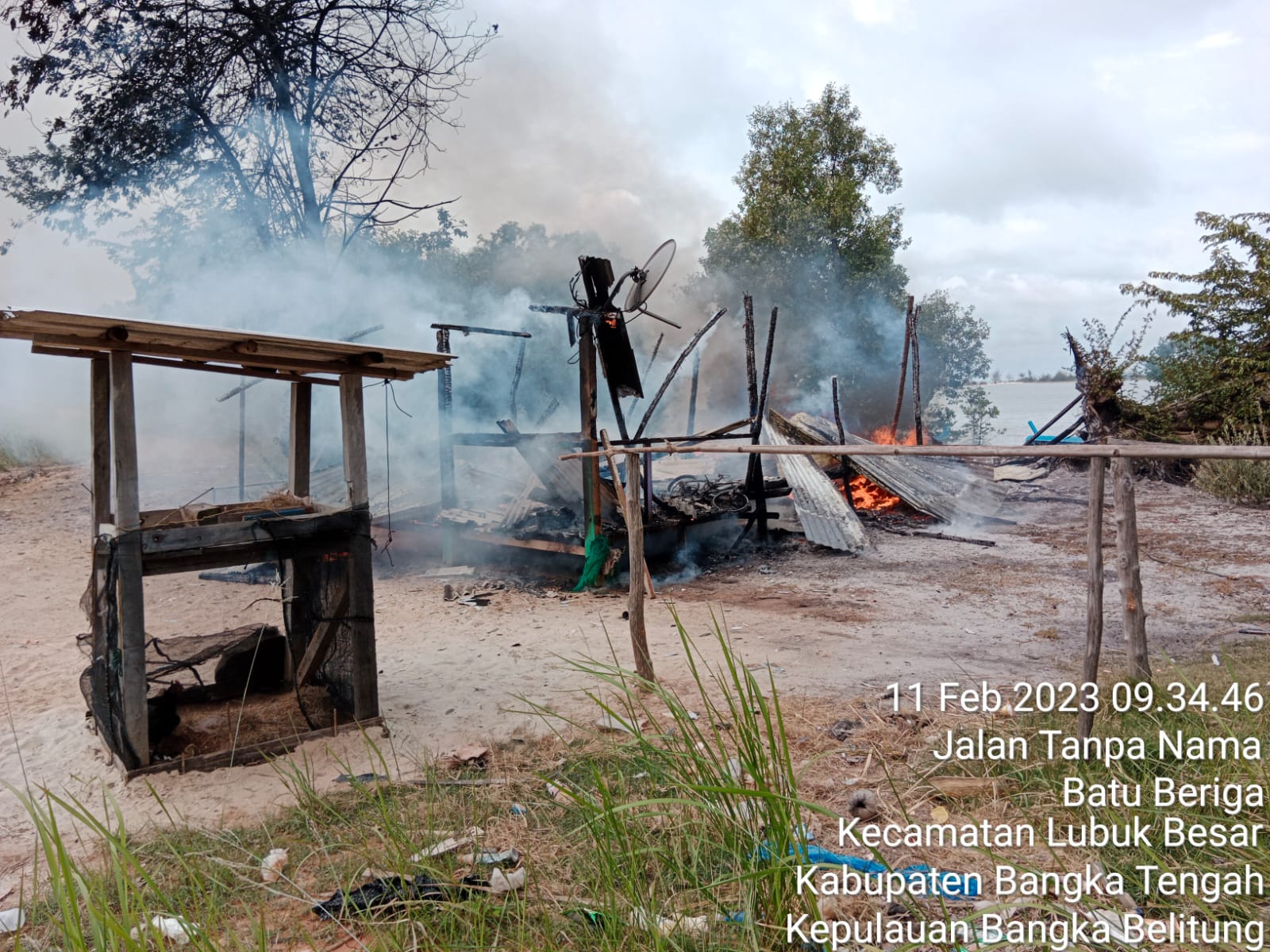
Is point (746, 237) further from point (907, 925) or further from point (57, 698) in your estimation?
point (907, 925)

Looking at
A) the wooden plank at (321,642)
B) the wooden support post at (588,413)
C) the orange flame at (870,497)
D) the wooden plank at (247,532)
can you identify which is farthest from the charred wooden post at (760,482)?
the wooden plank at (247,532)

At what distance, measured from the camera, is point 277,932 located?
303 cm

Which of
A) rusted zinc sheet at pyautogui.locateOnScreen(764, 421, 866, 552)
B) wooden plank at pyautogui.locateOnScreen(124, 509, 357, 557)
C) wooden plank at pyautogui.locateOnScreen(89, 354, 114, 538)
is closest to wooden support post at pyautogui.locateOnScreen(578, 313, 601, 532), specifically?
rusted zinc sheet at pyautogui.locateOnScreen(764, 421, 866, 552)

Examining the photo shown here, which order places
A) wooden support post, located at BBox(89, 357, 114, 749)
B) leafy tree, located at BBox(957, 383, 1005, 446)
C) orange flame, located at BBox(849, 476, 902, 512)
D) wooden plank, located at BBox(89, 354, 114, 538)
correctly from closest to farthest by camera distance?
wooden support post, located at BBox(89, 357, 114, 749)
wooden plank, located at BBox(89, 354, 114, 538)
orange flame, located at BBox(849, 476, 902, 512)
leafy tree, located at BBox(957, 383, 1005, 446)

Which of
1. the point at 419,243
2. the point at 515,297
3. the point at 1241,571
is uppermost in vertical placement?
the point at 419,243

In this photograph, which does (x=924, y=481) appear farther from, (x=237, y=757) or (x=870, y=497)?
(x=237, y=757)

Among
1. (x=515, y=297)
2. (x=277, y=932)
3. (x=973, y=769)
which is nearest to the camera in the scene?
(x=277, y=932)

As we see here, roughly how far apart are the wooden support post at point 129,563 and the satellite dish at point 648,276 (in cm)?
515

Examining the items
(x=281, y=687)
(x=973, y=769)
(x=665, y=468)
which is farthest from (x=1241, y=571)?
(x=665, y=468)

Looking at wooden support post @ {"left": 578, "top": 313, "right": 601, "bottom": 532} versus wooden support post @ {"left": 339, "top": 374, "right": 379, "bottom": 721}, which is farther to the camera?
wooden support post @ {"left": 578, "top": 313, "right": 601, "bottom": 532}

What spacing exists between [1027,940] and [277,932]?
2723 millimetres

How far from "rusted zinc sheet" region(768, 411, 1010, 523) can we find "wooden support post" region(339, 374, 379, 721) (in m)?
9.61

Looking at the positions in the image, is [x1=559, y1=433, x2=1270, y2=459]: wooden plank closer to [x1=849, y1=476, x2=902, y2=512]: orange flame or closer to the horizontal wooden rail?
the horizontal wooden rail

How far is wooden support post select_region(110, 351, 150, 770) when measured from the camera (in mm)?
4473
